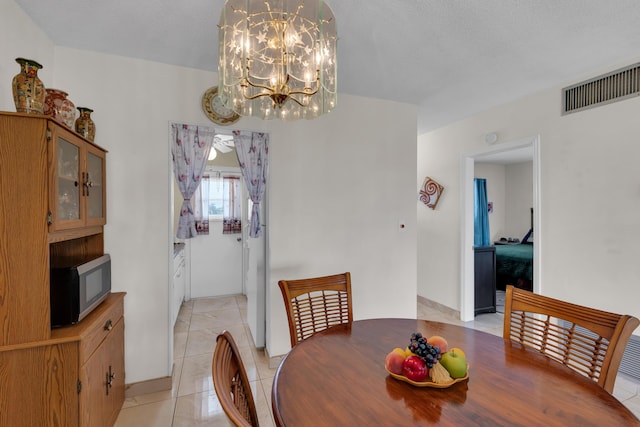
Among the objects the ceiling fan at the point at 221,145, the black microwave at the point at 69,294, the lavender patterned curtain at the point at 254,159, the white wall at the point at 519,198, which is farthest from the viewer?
the white wall at the point at 519,198

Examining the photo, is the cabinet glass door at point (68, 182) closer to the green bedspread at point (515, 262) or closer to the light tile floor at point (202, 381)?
the light tile floor at point (202, 381)

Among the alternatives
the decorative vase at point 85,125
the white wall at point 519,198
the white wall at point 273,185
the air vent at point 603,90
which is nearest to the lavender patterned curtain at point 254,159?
the white wall at point 273,185

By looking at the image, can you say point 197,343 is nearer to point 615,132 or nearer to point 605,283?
point 605,283

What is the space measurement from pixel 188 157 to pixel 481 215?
195 inches

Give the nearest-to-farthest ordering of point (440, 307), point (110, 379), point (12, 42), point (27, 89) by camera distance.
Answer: point (27, 89) → point (12, 42) → point (110, 379) → point (440, 307)

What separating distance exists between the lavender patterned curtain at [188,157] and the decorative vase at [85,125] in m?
0.52

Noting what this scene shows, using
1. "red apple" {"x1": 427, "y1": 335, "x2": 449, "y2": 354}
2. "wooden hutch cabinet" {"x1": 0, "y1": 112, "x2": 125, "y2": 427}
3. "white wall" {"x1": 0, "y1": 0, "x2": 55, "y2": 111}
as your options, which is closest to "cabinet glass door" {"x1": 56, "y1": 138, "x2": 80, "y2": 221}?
"wooden hutch cabinet" {"x1": 0, "y1": 112, "x2": 125, "y2": 427}

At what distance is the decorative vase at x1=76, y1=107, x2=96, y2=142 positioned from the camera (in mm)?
1921

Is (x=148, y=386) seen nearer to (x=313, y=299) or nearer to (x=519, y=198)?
(x=313, y=299)

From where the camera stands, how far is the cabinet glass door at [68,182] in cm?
151

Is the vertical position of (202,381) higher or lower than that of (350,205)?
lower

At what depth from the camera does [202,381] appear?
2457 millimetres

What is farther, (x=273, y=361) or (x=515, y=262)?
(x=515, y=262)

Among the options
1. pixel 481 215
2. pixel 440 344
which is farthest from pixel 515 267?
pixel 440 344
